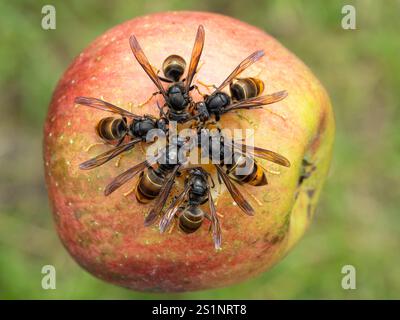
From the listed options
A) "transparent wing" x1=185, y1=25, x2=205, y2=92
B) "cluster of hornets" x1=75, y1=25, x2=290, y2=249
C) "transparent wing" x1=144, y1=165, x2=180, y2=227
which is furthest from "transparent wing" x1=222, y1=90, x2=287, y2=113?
"transparent wing" x1=144, y1=165, x2=180, y2=227

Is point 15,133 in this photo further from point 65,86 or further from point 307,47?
point 307,47

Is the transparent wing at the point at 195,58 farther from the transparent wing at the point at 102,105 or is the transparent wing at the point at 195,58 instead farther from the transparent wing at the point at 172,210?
the transparent wing at the point at 172,210

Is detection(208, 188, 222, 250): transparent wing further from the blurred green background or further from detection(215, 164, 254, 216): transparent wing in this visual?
the blurred green background

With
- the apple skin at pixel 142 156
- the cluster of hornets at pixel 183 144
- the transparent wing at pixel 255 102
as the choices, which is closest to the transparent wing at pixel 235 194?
the cluster of hornets at pixel 183 144

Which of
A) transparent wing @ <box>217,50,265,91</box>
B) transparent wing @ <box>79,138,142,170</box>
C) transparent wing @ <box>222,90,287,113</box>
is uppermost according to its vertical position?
transparent wing @ <box>217,50,265,91</box>

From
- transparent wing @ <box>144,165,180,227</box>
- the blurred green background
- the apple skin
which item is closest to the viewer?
transparent wing @ <box>144,165,180,227</box>
